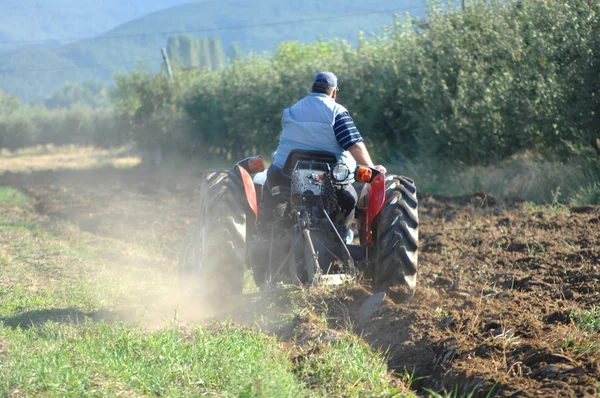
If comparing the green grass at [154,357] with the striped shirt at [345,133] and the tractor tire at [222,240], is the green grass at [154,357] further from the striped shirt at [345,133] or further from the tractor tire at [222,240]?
the striped shirt at [345,133]

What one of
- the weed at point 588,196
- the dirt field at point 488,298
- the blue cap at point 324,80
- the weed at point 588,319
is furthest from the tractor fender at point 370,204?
the weed at point 588,196

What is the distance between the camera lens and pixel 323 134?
242 inches

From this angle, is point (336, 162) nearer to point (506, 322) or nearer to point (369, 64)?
point (506, 322)

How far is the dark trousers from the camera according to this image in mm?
6262

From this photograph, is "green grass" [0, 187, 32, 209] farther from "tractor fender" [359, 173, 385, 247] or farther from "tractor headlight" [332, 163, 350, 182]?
"tractor headlight" [332, 163, 350, 182]

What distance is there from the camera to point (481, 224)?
Answer: 10.6 m

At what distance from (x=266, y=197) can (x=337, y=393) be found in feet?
8.97

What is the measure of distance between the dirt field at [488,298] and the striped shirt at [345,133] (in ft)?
4.05

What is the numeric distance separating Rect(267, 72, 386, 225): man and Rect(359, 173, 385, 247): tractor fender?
0.09 meters

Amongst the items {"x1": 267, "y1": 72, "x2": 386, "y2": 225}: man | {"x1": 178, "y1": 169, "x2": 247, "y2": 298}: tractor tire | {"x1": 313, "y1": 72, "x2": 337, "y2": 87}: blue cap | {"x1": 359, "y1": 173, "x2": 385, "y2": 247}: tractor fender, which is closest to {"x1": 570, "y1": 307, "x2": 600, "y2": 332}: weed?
{"x1": 359, "y1": 173, "x2": 385, "y2": 247}: tractor fender

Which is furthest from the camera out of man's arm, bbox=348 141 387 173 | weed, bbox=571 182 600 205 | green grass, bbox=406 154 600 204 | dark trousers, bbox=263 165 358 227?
green grass, bbox=406 154 600 204

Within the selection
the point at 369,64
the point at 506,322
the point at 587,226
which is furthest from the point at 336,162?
the point at 369,64

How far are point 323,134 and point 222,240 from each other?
1243 millimetres

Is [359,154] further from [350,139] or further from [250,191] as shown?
[250,191]
